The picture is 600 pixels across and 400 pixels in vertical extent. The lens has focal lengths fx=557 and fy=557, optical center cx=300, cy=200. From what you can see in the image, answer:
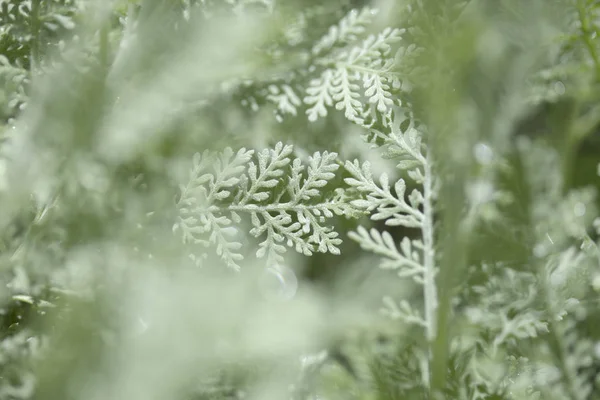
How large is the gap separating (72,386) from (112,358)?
0.02m

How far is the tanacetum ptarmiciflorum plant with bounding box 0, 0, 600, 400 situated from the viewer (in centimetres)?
23

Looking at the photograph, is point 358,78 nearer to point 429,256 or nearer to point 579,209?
point 429,256

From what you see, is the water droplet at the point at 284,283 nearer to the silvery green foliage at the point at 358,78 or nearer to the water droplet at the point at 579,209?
the silvery green foliage at the point at 358,78

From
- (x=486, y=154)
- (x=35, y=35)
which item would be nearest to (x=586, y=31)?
(x=486, y=154)

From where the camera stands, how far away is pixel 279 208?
1.17 ft

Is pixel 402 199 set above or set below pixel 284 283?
above

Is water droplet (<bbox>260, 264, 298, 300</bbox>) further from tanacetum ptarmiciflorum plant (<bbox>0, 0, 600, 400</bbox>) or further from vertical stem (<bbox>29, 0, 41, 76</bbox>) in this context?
vertical stem (<bbox>29, 0, 41, 76</bbox>)

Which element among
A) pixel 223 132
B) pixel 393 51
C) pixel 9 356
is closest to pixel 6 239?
pixel 9 356

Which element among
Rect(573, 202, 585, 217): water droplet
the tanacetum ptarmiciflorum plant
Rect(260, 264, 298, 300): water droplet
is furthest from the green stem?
Rect(260, 264, 298, 300): water droplet

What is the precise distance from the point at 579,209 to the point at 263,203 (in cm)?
28

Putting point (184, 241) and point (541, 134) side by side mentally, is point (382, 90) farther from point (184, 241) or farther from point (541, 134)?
point (541, 134)

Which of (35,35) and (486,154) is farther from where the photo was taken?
(486,154)

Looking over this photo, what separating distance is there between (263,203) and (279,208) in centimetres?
1

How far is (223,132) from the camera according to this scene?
0.45m
